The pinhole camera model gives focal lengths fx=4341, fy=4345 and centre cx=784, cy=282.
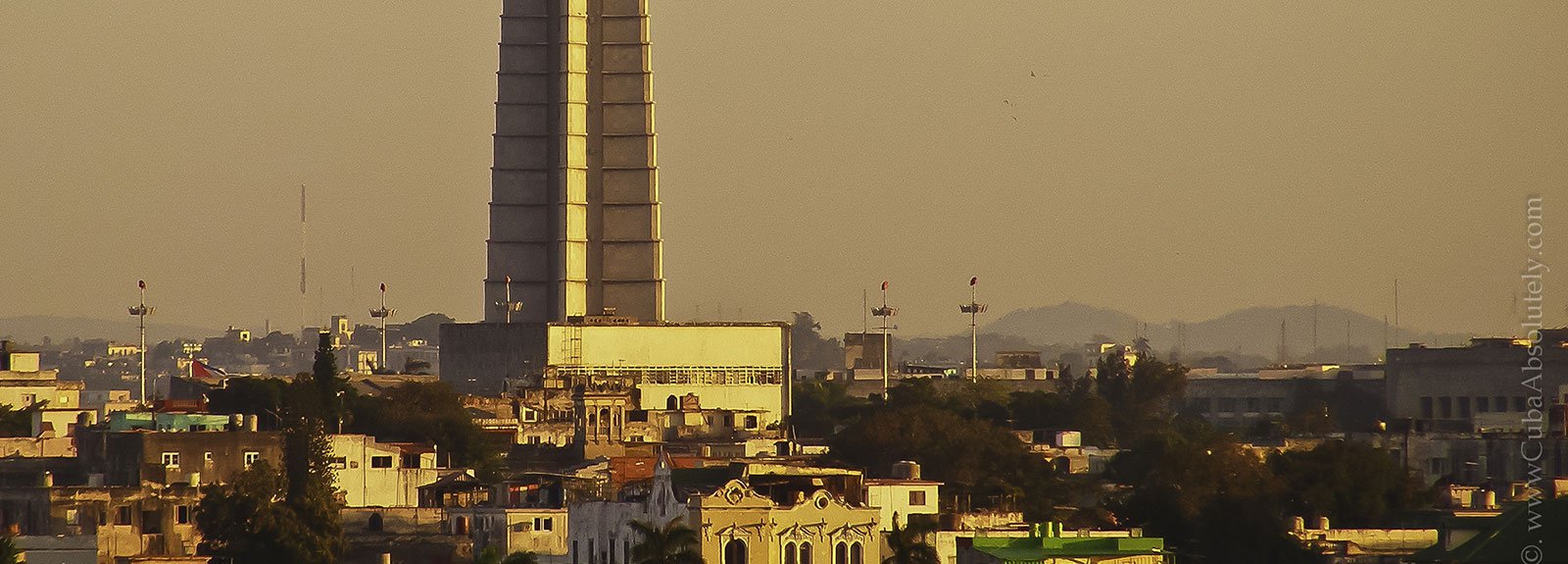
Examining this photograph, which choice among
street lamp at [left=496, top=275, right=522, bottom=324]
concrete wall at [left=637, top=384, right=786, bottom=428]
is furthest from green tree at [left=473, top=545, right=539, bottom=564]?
street lamp at [left=496, top=275, right=522, bottom=324]

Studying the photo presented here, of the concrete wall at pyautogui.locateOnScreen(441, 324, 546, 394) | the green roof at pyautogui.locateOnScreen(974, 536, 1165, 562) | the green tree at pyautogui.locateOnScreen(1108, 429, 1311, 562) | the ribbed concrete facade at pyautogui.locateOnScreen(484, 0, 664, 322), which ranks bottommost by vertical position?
the green roof at pyautogui.locateOnScreen(974, 536, 1165, 562)

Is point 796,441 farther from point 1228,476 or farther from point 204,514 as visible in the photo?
point 204,514

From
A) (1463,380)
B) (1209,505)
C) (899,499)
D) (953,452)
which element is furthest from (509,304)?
(899,499)

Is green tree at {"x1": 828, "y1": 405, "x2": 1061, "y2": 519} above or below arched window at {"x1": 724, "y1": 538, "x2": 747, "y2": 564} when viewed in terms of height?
above

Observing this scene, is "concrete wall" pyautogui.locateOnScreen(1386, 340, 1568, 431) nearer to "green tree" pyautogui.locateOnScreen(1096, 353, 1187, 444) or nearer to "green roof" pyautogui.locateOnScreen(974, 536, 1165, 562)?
"green tree" pyautogui.locateOnScreen(1096, 353, 1187, 444)

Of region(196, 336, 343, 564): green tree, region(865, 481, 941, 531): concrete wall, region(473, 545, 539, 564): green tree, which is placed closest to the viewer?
region(473, 545, 539, 564): green tree

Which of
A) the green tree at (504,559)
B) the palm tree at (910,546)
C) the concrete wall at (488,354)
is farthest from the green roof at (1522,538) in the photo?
the concrete wall at (488,354)

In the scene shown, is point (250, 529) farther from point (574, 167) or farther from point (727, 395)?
point (574, 167)

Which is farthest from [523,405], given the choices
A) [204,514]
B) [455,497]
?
[204,514]
